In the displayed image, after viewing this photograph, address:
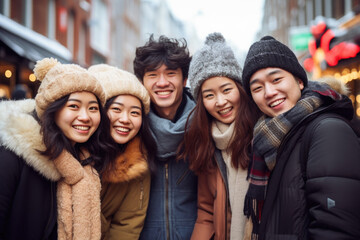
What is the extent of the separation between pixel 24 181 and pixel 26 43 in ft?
28.9

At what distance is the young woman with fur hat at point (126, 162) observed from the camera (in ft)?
8.91

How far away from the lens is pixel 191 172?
10.1 feet

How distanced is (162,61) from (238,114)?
1.04 m

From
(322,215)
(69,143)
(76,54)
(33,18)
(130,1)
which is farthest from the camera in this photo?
(130,1)

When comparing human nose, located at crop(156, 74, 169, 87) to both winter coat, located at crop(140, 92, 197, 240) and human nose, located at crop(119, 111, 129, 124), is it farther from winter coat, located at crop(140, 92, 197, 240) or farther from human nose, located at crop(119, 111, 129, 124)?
human nose, located at crop(119, 111, 129, 124)

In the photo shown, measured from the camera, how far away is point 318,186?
163 cm

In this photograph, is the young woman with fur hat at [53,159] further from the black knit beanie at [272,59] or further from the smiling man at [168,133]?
the black knit beanie at [272,59]

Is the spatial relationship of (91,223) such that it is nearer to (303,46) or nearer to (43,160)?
(43,160)

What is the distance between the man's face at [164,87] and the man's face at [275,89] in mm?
1154

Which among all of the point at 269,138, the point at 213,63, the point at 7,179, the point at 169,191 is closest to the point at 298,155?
the point at 269,138

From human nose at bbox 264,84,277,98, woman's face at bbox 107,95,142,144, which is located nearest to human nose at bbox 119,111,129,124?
woman's face at bbox 107,95,142,144

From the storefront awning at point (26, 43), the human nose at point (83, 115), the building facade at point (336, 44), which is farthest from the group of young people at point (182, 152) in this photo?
the storefront awning at point (26, 43)

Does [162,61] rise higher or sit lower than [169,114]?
higher

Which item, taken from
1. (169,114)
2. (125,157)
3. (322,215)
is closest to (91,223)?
(125,157)
